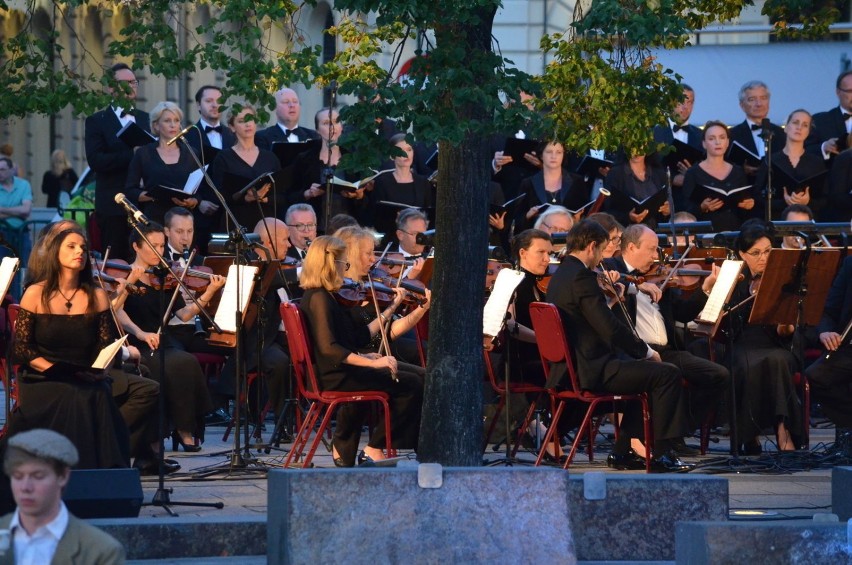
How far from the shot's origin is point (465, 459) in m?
9.11

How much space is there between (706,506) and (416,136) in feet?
7.42

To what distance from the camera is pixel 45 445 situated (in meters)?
5.07

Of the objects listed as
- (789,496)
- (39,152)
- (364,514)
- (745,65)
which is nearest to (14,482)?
(364,514)

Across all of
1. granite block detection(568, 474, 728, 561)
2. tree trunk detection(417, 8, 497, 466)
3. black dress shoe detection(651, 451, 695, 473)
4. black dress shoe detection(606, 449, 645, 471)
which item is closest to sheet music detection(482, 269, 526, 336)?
black dress shoe detection(606, 449, 645, 471)

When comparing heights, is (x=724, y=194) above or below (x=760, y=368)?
above

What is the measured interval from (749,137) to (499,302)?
18.6 feet

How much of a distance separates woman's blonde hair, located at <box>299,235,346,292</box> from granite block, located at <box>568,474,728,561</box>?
3.26 meters

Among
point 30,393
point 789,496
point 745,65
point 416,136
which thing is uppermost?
point 745,65

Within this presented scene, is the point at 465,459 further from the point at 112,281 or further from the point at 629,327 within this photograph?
the point at 112,281

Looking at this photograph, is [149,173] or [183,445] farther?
[149,173]

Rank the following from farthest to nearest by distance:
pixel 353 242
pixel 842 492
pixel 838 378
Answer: pixel 838 378 < pixel 353 242 < pixel 842 492

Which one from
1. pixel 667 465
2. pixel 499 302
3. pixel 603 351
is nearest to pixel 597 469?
pixel 667 465

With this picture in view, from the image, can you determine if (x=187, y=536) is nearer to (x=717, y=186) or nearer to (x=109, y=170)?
(x=109, y=170)

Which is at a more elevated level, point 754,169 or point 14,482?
point 754,169
